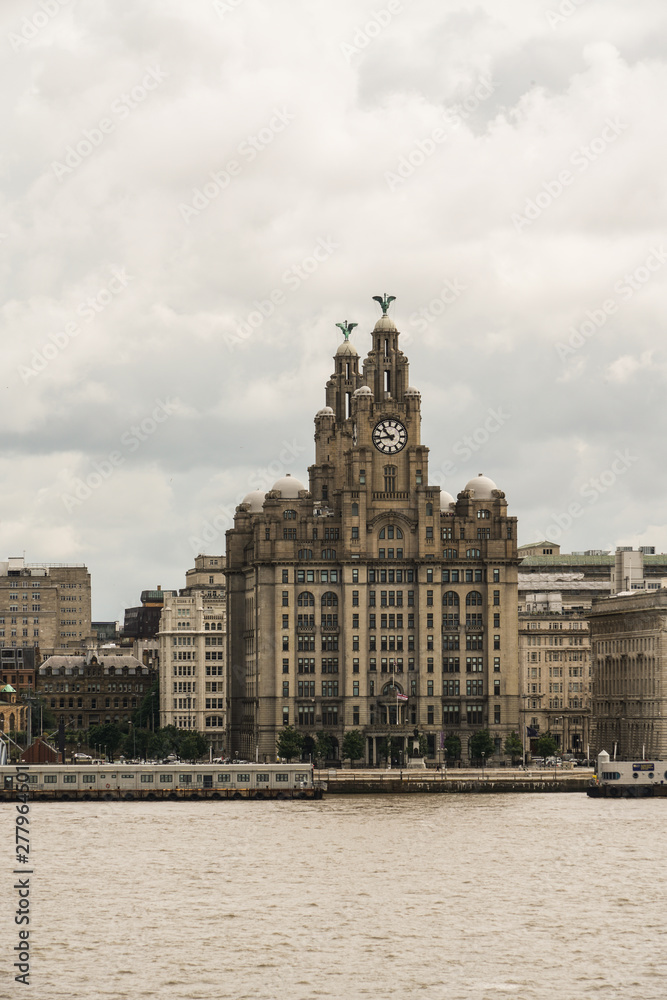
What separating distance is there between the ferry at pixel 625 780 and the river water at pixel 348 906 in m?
21.3

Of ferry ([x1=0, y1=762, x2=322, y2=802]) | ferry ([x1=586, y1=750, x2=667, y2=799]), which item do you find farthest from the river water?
ferry ([x1=0, y1=762, x2=322, y2=802])

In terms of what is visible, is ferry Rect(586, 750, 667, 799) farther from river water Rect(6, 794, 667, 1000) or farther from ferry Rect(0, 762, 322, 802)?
ferry Rect(0, 762, 322, 802)

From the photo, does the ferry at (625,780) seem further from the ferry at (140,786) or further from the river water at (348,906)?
the ferry at (140,786)

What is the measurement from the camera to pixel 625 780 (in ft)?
647

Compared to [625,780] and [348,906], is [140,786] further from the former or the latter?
[348,906]

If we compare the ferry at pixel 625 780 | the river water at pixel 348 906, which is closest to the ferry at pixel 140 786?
the river water at pixel 348 906

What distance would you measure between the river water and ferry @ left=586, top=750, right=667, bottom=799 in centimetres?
2127

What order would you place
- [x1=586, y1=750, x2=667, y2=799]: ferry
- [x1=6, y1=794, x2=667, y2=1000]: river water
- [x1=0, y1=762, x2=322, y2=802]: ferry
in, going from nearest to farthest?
[x1=6, y1=794, x2=667, y2=1000]: river water
[x1=586, y1=750, x2=667, y2=799]: ferry
[x1=0, y1=762, x2=322, y2=802]: ferry

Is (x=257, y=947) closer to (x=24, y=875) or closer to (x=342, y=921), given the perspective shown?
(x=342, y=921)

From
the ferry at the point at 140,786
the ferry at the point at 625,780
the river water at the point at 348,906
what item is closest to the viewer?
the river water at the point at 348,906

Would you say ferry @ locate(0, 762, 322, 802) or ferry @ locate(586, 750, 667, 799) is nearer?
ferry @ locate(586, 750, 667, 799)

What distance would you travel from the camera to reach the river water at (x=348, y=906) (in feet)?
313

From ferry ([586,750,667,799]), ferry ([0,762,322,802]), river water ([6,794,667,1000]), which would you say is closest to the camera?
river water ([6,794,667,1000])

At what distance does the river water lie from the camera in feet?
313
